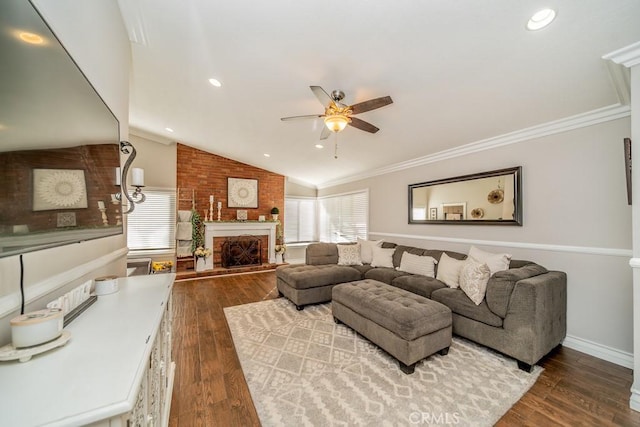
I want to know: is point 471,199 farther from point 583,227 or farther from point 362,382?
point 362,382

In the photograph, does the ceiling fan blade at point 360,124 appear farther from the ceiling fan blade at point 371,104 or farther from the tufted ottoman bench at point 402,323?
the tufted ottoman bench at point 402,323

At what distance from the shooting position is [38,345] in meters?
0.76

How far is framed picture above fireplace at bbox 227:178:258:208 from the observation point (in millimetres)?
6309

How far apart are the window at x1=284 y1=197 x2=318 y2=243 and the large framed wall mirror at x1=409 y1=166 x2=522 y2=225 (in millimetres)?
3688

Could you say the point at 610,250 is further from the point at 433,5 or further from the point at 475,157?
the point at 433,5

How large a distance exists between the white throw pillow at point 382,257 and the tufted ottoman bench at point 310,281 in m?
0.41

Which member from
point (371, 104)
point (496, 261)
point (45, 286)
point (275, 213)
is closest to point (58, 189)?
point (45, 286)

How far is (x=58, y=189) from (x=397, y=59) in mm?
2435

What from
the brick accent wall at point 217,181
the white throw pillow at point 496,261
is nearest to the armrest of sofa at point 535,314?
the white throw pillow at point 496,261

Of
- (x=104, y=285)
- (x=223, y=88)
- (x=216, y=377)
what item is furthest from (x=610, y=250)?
(x=223, y=88)

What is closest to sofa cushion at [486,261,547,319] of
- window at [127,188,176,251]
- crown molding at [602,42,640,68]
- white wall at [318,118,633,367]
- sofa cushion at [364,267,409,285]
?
white wall at [318,118,633,367]

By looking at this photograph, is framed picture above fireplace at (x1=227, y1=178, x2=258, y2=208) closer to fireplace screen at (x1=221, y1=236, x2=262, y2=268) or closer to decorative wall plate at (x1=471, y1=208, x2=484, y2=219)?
fireplace screen at (x1=221, y1=236, x2=262, y2=268)

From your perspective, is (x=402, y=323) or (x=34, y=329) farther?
(x=402, y=323)

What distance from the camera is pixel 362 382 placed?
1975 mm
